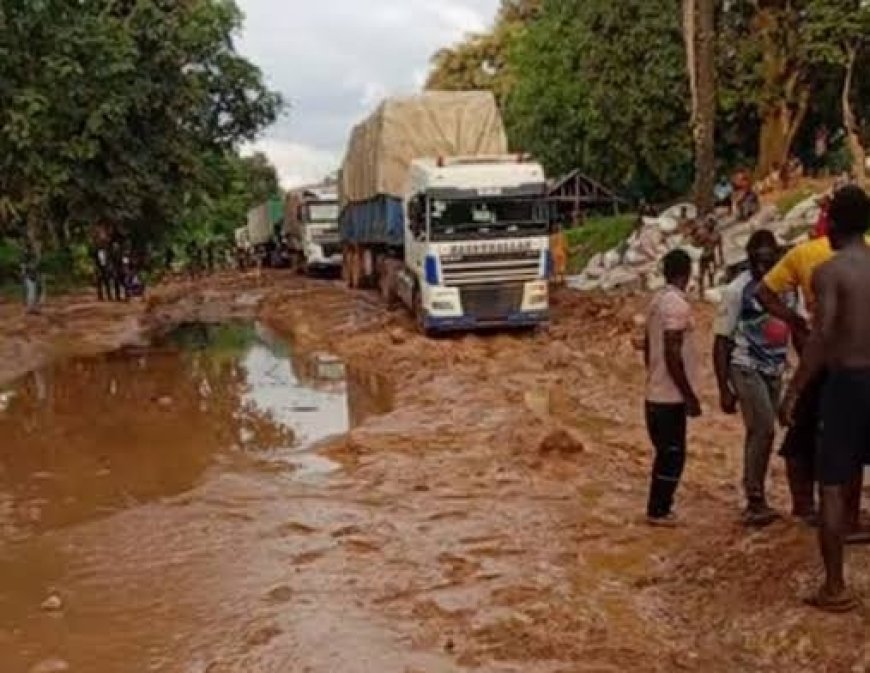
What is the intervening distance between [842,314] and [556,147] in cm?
4650

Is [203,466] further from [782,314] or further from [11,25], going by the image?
[11,25]

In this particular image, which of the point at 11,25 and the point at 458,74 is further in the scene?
the point at 458,74

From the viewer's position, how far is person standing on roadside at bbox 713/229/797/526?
26.1 feet

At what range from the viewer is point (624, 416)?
14.7 metres

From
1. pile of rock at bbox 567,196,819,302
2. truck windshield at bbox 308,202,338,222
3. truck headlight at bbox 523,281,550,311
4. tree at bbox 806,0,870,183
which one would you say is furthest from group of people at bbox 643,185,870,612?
truck windshield at bbox 308,202,338,222

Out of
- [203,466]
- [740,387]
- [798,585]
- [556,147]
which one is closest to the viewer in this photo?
[798,585]

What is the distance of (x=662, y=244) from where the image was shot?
29.0 metres

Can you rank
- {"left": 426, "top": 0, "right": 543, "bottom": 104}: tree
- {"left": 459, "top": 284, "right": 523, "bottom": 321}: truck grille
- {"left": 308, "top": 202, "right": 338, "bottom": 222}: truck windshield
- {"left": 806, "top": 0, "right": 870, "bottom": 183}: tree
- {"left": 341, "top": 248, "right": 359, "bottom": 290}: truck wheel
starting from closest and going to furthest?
{"left": 459, "top": 284, "right": 523, "bottom": 321}: truck grille < {"left": 806, "top": 0, "right": 870, "bottom": 183}: tree < {"left": 341, "top": 248, "right": 359, "bottom": 290}: truck wheel < {"left": 308, "top": 202, "right": 338, "bottom": 222}: truck windshield < {"left": 426, "top": 0, "right": 543, "bottom": 104}: tree

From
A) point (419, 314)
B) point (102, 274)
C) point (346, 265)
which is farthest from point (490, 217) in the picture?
point (102, 274)

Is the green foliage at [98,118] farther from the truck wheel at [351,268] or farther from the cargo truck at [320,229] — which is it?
the truck wheel at [351,268]

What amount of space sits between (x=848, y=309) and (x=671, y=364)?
2.16 m

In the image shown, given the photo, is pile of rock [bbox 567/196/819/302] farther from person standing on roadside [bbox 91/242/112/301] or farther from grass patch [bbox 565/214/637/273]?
person standing on roadside [bbox 91/242/112/301]

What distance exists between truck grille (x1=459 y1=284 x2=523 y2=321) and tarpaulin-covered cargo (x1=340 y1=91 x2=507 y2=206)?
15.0ft

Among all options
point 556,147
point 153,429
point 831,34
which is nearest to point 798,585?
point 153,429
